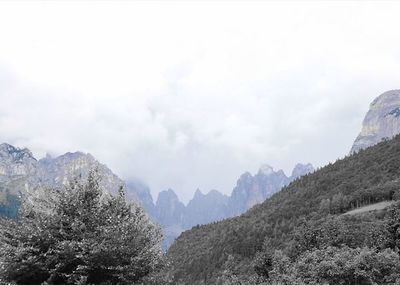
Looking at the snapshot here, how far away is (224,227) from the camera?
553ft

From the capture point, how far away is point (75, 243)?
1230cm

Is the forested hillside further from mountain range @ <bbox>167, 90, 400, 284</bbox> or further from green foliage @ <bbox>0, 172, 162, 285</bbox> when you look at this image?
green foliage @ <bbox>0, 172, 162, 285</bbox>

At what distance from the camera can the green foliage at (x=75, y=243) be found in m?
12.4

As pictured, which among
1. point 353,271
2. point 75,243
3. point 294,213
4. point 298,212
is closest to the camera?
point 75,243

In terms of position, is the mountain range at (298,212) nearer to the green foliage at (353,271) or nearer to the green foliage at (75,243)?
the green foliage at (353,271)

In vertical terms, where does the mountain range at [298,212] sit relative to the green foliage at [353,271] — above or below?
above

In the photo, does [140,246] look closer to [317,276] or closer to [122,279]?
[122,279]

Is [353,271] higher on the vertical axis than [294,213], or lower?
lower

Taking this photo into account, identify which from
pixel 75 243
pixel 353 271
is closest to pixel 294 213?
pixel 353 271

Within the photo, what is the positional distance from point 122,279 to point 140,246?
1.20 m

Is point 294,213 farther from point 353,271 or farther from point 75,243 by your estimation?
point 75,243

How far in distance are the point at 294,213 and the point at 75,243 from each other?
13241 cm

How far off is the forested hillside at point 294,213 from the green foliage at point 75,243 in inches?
3454

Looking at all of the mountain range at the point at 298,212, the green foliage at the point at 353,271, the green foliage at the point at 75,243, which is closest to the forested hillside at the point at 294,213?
the mountain range at the point at 298,212
